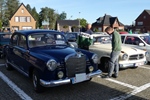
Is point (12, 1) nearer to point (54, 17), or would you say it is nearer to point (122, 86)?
point (54, 17)

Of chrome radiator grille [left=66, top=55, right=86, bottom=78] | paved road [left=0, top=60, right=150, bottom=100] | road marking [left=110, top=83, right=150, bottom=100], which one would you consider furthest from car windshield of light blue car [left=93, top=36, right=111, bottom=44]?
chrome radiator grille [left=66, top=55, right=86, bottom=78]

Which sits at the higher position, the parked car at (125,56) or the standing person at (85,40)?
the standing person at (85,40)

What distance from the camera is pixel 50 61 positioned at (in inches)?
191

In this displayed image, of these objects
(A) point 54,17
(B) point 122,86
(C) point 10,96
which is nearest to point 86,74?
(B) point 122,86

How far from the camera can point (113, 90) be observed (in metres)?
5.56

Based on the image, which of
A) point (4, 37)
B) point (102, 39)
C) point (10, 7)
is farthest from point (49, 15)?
point (102, 39)

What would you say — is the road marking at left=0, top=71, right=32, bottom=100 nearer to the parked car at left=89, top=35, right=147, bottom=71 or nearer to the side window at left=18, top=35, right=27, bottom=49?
the side window at left=18, top=35, right=27, bottom=49

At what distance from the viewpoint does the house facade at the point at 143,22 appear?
66.0 m

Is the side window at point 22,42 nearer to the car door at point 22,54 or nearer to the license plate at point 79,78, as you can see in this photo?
the car door at point 22,54

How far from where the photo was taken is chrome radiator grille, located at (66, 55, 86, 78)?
505 cm

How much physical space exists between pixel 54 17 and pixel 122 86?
4017 inches

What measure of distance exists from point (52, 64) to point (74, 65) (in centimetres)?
60

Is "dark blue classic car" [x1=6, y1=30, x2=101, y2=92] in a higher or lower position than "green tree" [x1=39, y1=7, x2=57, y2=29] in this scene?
lower

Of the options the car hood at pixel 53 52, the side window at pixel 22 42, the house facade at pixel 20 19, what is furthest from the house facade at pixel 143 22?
the car hood at pixel 53 52
